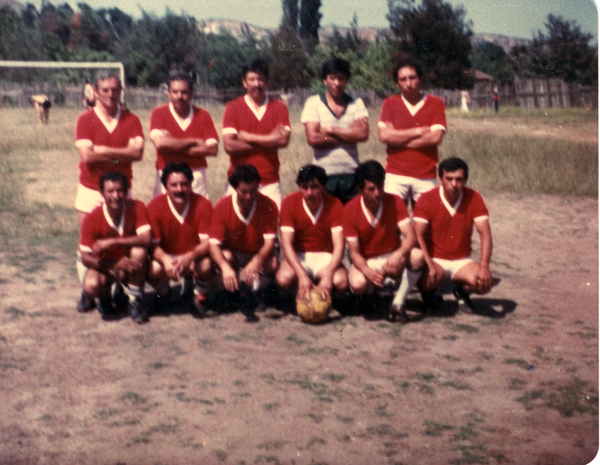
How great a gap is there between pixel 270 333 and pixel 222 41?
13269mm

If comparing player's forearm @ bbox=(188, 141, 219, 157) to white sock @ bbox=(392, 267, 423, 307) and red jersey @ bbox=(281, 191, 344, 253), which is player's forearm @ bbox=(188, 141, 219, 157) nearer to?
red jersey @ bbox=(281, 191, 344, 253)

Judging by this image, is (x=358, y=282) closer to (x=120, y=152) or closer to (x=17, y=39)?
(x=120, y=152)

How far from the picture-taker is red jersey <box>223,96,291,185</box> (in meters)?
5.31

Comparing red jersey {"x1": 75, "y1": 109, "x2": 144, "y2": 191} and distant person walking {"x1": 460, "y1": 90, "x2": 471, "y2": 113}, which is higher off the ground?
distant person walking {"x1": 460, "y1": 90, "x2": 471, "y2": 113}

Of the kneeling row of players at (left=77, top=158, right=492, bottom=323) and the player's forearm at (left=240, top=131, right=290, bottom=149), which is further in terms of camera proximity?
the player's forearm at (left=240, top=131, right=290, bottom=149)

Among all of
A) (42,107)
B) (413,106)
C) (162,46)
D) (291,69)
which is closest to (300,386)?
(413,106)

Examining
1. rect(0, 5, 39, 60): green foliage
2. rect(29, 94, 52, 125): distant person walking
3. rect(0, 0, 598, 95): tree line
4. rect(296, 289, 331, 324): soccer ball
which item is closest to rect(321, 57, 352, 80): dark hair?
rect(296, 289, 331, 324): soccer ball

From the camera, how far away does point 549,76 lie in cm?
2178

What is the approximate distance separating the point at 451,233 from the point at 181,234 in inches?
81.2

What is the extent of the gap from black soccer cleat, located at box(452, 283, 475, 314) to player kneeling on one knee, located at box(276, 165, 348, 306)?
3.13 ft

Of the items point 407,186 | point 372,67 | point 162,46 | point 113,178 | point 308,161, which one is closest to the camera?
point 113,178

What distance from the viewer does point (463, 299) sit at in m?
5.30

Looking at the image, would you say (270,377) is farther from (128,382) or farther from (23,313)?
(23,313)

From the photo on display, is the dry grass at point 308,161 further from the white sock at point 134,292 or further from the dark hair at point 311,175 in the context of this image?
the dark hair at point 311,175
